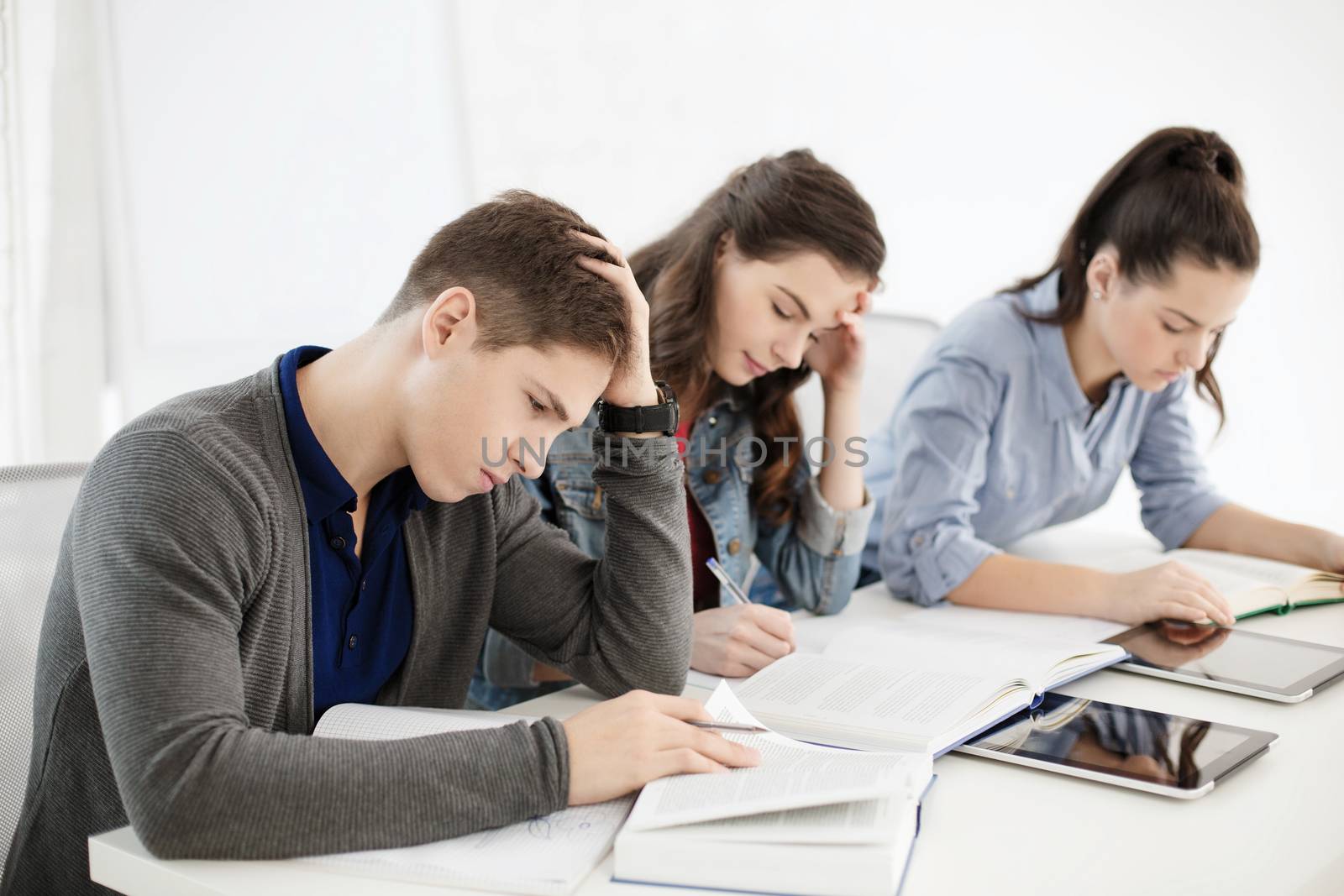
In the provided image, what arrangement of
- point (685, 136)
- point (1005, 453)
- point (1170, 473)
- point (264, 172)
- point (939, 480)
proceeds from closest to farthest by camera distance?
point (939, 480), point (1005, 453), point (1170, 473), point (264, 172), point (685, 136)

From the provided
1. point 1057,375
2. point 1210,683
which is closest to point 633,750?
point 1210,683

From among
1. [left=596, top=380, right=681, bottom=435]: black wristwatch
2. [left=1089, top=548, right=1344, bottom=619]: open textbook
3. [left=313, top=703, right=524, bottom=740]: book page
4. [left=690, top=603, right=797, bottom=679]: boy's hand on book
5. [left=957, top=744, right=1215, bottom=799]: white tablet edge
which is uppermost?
[left=596, top=380, right=681, bottom=435]: black wristwatch

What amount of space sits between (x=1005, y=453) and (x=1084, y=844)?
3.33 feet

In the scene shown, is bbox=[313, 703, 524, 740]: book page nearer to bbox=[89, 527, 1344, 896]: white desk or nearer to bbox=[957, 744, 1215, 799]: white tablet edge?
bbox=[89, 527, 1344, 896]: white desk

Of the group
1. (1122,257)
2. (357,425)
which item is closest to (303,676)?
(357,425)

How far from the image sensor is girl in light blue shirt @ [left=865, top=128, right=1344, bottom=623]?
1.49 meters

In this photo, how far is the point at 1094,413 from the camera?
1.79 m

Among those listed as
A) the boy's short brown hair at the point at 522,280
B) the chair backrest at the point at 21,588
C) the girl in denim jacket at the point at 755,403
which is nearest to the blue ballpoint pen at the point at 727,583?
the girl in denim jacket at the point at 755,403

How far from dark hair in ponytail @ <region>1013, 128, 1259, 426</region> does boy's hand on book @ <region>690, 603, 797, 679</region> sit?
833 millimetres

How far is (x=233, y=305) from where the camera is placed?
225cm

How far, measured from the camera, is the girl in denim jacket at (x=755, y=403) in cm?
134

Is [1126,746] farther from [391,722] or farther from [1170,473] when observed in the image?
[1170,473]

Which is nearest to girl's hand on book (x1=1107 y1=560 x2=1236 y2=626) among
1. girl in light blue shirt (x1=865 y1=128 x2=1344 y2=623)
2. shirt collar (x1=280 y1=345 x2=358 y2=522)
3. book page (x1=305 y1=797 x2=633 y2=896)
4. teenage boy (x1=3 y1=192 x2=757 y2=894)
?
girl in light blue shirt (x1=865 y1=128 x2=1344 y2=623)

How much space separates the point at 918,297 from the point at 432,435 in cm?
261
